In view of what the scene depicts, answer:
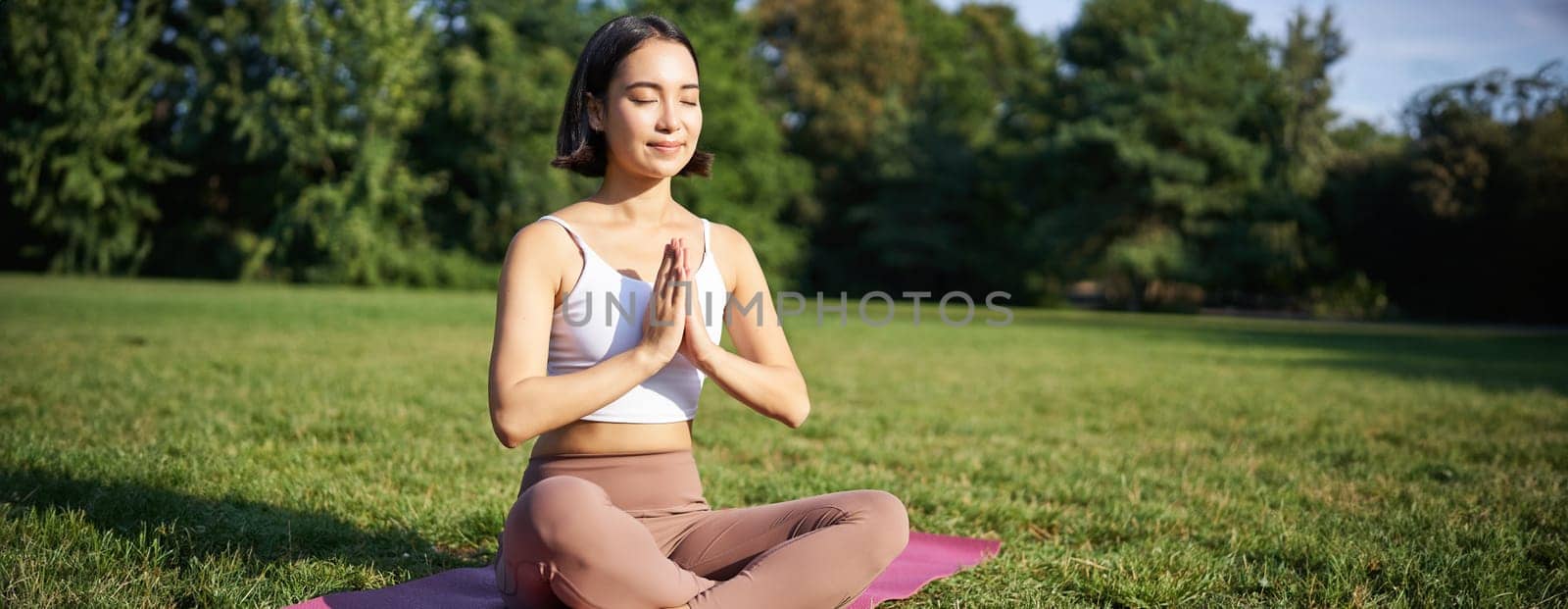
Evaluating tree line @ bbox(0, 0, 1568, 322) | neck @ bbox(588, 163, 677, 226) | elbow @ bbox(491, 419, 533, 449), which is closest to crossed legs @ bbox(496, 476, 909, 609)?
elbow @ bbox(491, 419, 533, 449)

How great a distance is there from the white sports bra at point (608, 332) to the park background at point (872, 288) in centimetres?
128

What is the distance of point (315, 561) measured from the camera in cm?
324

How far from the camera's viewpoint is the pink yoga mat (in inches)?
109

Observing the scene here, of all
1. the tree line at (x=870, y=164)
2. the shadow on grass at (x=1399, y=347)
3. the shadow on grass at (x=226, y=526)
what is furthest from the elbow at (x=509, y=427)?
the tree line at (x=870, y=164)

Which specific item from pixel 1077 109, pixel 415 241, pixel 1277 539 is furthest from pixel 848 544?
pixel 1077 109

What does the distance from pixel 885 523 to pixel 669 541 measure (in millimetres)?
530

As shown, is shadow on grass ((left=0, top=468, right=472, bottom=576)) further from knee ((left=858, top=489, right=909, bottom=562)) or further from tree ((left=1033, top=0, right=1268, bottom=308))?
tree ((left=1033, top=0, right=1268, bottom=308))

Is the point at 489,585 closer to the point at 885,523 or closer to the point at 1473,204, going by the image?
the point at 885,523

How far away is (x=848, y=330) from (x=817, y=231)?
2580 cm

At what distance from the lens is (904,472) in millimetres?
5395

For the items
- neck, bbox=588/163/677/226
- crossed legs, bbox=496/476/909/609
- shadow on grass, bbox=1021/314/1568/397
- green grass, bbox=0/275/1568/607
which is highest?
neck, bbox=588/163/677/226

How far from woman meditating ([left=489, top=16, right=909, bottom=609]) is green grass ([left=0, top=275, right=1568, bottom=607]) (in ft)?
2.93

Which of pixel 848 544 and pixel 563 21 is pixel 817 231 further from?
pixel 848 544

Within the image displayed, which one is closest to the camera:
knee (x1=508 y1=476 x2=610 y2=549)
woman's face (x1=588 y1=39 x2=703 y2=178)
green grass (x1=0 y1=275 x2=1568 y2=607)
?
knee (x1=508 y1=476 x2=610 y2=549)
